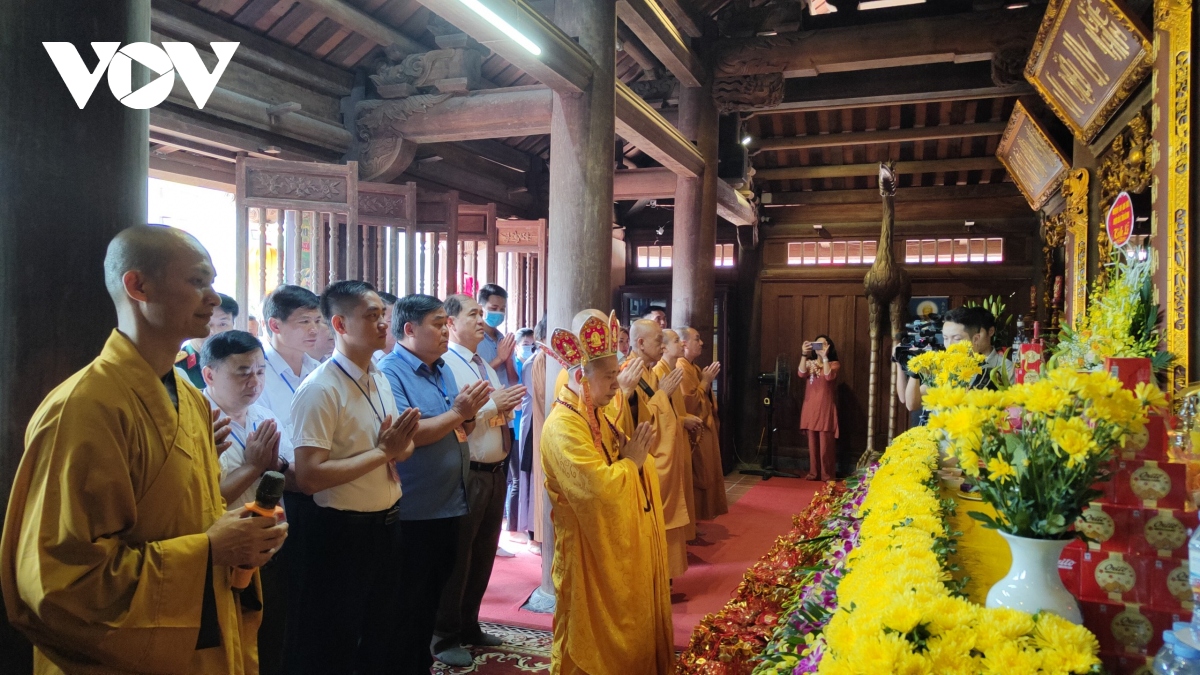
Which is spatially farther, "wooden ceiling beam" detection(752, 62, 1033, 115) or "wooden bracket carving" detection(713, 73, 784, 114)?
"wooden ceiling beam" detection(752, 62, 1033, 115)

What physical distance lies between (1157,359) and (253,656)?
2.68 meters

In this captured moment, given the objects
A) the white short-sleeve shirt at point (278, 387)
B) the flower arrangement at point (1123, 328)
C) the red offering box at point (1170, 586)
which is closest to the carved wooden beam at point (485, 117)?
the white short-sleeve shirt at point (278, 387)

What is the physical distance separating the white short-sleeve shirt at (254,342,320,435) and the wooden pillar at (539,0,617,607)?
1.41 meters

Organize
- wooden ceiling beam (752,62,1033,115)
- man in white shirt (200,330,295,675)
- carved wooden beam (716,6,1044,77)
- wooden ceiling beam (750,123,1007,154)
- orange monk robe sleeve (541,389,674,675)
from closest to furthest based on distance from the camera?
1. man in white shirt (200,330,295,675)
2. orange monk robe sleeve (541,389,674,675)
3. carved wooden beam (716,6,1044,77)
4. wooden ceiling beam (752,62,1033,115)
5. wooden ceiling beam (750,123,1007,154)

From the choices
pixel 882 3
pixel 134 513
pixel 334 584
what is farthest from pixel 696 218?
pixel 134 513

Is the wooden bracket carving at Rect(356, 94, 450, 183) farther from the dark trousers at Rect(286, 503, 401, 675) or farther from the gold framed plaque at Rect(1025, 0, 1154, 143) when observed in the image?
the gold framed plaque at Rect(1025, 0, 1154, 143)

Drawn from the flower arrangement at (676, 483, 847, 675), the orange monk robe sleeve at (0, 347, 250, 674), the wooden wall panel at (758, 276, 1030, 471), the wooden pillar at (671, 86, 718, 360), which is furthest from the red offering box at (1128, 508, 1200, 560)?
the wooden wall panel at (758, 276, 1030, 471)

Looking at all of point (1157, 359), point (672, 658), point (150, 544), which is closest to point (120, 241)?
point (150, 544)

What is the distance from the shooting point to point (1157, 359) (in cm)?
234

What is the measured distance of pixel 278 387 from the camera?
9.78ft

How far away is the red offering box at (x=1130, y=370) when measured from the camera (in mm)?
1749

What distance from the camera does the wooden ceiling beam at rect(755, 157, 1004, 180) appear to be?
869 centimetres

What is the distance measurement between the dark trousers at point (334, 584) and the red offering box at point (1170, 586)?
6.95 ft

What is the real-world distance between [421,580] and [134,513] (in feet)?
5.47
